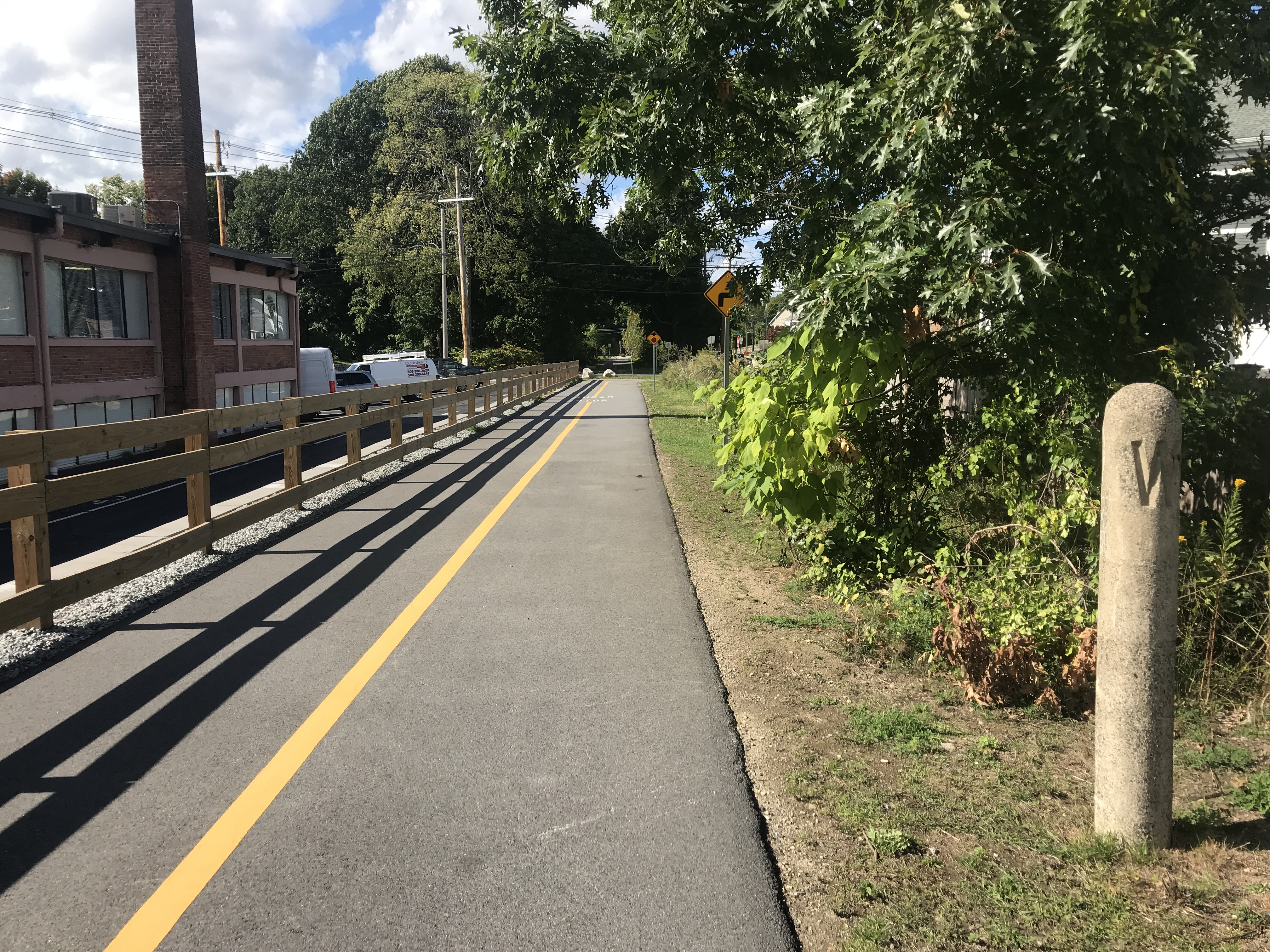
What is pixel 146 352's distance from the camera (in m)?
23.2

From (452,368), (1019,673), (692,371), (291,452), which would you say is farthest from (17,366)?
(692,371)

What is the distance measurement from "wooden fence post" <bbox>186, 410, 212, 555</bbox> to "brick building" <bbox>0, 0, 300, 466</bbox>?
39.4ft

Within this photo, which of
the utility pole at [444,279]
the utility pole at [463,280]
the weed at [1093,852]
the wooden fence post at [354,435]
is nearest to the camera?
the weed at [1093,852]

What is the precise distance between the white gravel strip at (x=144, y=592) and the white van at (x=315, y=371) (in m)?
21.8

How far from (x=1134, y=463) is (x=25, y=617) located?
19.0 feet

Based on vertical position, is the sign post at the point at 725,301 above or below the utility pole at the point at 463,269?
below

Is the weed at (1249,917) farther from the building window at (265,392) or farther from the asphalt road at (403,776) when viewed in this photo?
the building window at (265,392)

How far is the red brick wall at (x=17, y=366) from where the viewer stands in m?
18.3

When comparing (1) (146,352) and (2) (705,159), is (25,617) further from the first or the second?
(1) (146,352)

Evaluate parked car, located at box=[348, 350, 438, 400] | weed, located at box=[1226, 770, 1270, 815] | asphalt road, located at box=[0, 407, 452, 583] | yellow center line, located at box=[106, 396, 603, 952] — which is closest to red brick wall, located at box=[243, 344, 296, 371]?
parked car, located at box=[348, 350, 438, 400]

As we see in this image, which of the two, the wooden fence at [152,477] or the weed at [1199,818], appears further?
the wooden fence at [152,477]

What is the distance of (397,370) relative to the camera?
35094 millimetres

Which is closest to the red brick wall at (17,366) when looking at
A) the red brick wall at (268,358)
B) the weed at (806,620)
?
the red brick wall at (268,358)

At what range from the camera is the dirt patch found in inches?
123
